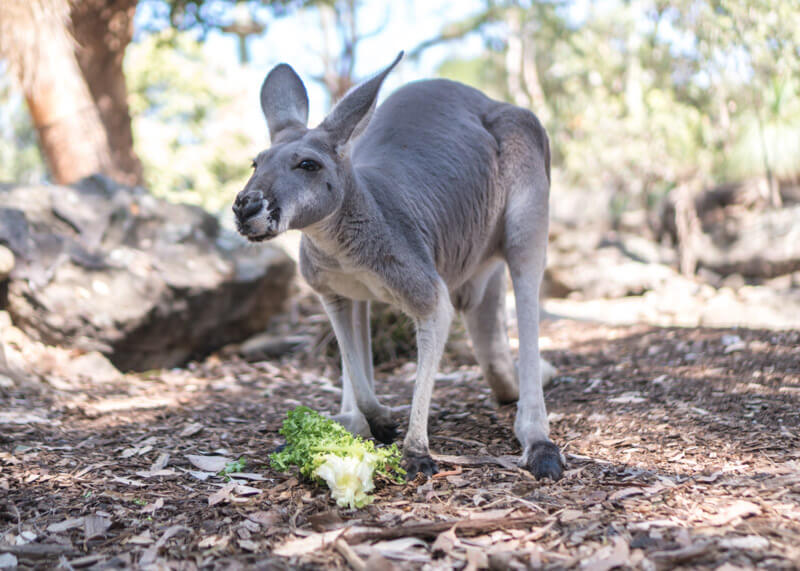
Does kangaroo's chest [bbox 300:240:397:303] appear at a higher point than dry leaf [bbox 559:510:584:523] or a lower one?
higher

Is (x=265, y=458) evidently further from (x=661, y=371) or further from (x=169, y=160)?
(x=169, y=160)

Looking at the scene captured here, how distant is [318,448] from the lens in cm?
284

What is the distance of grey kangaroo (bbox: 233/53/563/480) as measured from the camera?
3078mm

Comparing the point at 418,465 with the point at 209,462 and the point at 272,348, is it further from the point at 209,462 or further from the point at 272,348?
the point at 272,348

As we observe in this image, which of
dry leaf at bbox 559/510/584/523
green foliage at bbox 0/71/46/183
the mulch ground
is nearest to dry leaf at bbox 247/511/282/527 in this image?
the mulch ground

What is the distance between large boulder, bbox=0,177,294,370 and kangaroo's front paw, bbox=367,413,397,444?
2.26 meters

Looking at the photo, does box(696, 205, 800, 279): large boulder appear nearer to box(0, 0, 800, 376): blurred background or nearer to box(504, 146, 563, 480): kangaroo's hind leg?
box(0, 0, 800, 376): blurred background

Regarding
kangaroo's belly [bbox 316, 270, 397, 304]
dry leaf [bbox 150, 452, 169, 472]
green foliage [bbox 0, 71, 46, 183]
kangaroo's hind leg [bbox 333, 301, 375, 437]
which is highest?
green foliage [bbox 0, 71, 46, 183]

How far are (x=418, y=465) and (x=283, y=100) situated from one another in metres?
1.90

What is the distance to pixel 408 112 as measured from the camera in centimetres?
395

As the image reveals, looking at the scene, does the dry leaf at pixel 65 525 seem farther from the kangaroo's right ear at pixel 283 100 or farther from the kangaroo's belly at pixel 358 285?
the kangaroo's right ear at pixel 283 100

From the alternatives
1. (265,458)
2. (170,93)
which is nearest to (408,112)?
(265,458)

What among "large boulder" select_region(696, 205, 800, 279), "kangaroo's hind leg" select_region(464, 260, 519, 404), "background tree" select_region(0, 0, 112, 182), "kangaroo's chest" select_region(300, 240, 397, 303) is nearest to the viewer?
"kangaroo's chest" select_region(300, 240, 397, 303)

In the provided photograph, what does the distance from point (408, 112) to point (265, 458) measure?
2044 millimetres
